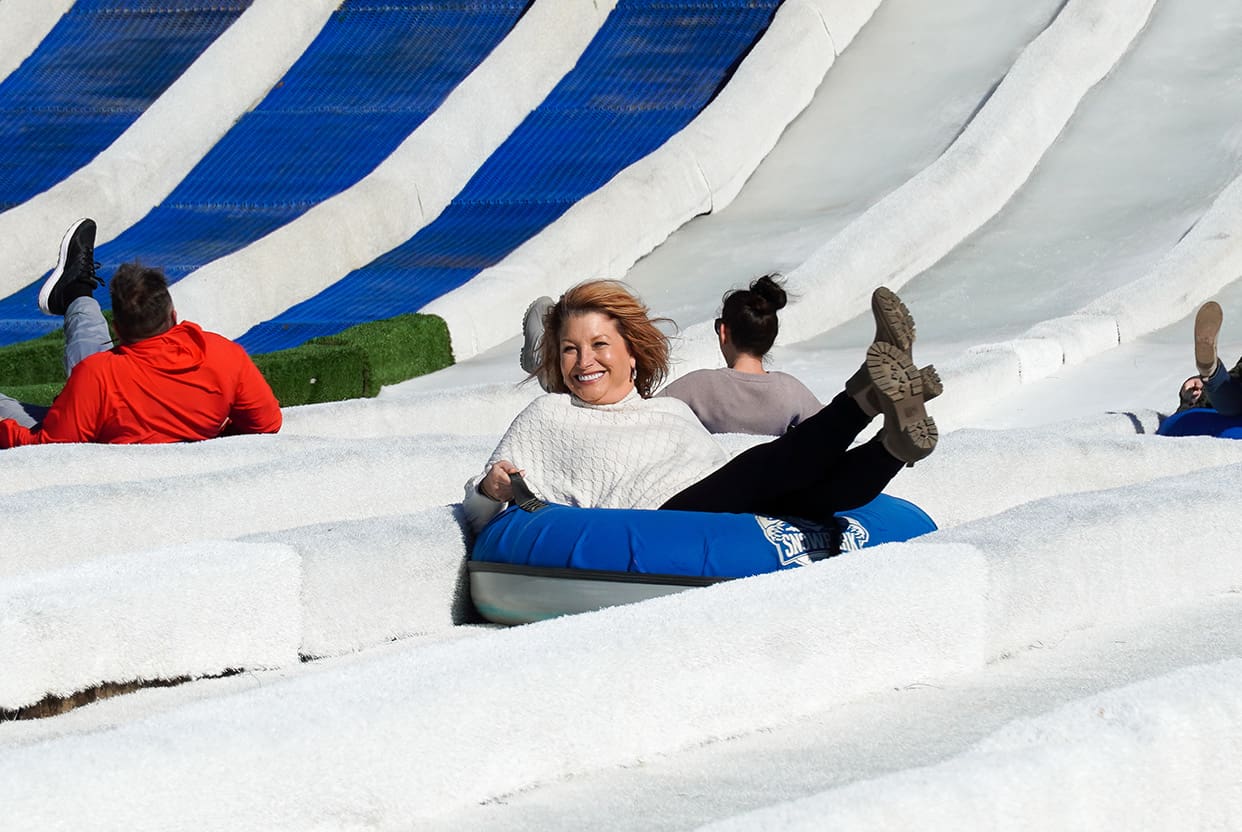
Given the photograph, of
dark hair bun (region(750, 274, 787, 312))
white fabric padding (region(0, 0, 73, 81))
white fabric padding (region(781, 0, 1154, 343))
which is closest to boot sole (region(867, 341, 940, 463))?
dark hair bun (region(750, 274, 787, 312))

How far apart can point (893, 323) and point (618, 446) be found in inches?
35.5

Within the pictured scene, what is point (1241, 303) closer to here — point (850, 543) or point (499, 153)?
point (499, 153)

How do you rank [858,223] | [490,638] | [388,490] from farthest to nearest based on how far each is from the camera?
[858,223] < [388,490] < [490,638]

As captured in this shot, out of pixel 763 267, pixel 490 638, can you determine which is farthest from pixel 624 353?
pixel 763 267

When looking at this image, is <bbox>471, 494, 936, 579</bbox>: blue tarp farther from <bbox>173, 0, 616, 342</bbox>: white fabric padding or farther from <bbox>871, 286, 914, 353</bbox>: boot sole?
<bbox>173, 0, 616, 342</bbox>: white fabric padding

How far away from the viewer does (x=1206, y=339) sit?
761 cm

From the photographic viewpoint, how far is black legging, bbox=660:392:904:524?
4.21 m

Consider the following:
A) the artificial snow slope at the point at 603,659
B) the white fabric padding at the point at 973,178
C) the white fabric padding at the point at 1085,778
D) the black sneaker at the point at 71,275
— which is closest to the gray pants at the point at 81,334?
the black sneaker at the point at 71,275

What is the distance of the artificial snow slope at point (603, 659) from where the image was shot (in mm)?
2736

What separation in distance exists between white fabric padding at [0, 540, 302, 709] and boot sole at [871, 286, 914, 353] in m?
1.54

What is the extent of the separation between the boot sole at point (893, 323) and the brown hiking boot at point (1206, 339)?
3.84 metres

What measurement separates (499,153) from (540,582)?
1002 cm

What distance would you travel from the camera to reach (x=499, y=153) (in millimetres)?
14055

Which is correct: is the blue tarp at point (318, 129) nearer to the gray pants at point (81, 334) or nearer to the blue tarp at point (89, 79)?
the blue tarp at point (89, 79)
